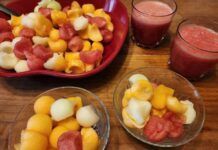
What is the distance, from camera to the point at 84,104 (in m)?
0.68

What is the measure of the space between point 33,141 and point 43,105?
106mm

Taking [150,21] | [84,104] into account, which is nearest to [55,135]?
[84,104]

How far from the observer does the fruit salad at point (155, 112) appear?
605mm

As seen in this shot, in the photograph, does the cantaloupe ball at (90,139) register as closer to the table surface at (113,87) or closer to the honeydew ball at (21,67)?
the table surface at (113,87)

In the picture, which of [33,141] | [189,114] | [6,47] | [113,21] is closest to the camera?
[33,141]

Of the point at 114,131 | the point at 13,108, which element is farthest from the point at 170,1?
the point at 13,108

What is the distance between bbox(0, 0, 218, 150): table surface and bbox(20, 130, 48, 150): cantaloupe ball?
11cm

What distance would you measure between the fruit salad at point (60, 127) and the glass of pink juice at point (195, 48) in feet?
1.03

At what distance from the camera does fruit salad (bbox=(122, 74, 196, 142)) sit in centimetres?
61

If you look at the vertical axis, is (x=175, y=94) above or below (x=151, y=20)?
below

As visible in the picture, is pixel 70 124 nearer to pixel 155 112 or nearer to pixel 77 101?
pixel 77 101

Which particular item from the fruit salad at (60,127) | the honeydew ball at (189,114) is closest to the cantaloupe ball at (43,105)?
the fruit salad at (60,127)

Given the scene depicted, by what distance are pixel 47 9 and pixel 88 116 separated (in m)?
0.40

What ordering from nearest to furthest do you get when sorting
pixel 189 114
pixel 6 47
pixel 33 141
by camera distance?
1. pixel 33 141
2. pixel 189 114
3. pixel 6 47
